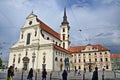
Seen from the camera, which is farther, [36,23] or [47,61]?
[36,23]

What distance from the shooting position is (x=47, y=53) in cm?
4425

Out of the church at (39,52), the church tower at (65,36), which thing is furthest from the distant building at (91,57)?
the church tower at (65,36)

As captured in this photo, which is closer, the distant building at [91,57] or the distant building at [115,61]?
the distant building at [91,57]

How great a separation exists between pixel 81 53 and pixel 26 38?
89.3 ft

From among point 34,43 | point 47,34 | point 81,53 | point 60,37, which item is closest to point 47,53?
point 34,43

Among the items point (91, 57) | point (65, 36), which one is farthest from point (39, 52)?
point (91, 57)

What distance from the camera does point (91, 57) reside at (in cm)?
6172

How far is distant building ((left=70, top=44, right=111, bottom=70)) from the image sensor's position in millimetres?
59484

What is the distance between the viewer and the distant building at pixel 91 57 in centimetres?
5948

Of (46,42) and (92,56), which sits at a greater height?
(46,42)

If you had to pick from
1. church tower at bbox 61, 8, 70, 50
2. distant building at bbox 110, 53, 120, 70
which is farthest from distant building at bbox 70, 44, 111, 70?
distant building at bbox 110, 53, 120, 70

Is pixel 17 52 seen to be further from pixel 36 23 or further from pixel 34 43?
pixel 36 23

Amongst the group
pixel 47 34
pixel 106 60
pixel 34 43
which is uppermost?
pixel 47 34

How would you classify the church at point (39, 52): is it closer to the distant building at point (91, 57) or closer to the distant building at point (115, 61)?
the distant building at point (91, 57)
